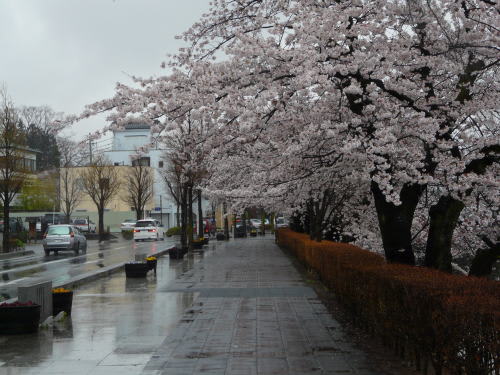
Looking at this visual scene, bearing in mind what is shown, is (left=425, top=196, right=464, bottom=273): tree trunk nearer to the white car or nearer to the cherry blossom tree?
the cherry blossom tree

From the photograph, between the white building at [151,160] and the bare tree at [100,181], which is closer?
the bare tree at [100,181]

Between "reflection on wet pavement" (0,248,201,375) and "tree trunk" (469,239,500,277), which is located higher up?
"tree trunk" (469,239,500,277)

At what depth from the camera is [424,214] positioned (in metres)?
18.6

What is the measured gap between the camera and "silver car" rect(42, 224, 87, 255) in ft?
113

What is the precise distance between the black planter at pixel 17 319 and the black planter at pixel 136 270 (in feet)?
31.4

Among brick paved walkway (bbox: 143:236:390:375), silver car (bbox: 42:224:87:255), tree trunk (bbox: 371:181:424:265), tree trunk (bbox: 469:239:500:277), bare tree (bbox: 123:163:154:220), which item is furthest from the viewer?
bare tree (bbox: 123:163:154:220)

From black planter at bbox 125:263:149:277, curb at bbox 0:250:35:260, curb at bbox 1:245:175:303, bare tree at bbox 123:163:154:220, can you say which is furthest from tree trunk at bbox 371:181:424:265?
bare tree at bbox 123:163:154:220

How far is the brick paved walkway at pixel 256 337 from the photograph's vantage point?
7.83 metres

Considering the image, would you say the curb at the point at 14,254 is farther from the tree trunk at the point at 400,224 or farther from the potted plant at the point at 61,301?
the tree trunk at the point at 400,224

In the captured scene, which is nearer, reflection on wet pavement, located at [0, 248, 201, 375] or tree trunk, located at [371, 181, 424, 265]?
reflection on wet pavement, located at [0, 248, 201, 375]

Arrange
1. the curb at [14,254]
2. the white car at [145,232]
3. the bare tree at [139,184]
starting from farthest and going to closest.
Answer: the bare tree at [139,184] → the white car at [145,232] → the curb at [14,254]

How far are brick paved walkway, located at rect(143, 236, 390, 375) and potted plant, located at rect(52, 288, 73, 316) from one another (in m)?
2.11

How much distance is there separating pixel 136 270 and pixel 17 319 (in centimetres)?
972

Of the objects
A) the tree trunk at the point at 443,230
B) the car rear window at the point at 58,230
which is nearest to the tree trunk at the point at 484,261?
the tree trunk at the point at 443,230
